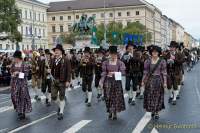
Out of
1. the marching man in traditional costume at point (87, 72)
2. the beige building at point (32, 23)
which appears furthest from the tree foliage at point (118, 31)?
the marching man in traditional costume at point (87, 72)

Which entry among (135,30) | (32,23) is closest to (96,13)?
(32,23)

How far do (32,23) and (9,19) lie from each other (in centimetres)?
5302

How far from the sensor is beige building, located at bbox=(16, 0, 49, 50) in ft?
351

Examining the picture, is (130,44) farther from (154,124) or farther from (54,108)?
(154,124)

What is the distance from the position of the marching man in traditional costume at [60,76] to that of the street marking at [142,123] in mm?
2074

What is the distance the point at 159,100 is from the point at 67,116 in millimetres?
2652

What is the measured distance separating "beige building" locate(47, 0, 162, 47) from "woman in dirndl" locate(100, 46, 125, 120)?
119m

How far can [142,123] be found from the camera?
12.0m

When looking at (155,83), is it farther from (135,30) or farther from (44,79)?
(135,30)

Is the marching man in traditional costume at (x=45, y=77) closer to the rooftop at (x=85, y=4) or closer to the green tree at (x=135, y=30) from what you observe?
the green tree at (x=135, y=30)

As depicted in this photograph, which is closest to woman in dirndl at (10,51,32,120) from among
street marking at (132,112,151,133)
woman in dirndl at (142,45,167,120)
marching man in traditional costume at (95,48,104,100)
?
street marking at (132,112,151,133)

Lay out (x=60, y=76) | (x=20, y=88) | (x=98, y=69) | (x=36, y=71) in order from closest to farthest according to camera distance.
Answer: (x=60, y=76) → (x=20, y=88) → (x=36, y=71) → (x=98, y=69)

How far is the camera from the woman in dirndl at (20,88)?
13125 mm

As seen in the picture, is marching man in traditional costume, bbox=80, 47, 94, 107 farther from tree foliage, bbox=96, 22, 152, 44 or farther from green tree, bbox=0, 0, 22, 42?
tree foliage, bbox=96, 22, 152, 44
